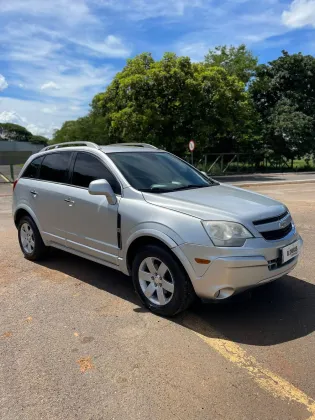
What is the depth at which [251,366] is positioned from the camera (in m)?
3.08

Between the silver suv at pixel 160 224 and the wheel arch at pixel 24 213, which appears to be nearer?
the silver suv at pixel 160 224

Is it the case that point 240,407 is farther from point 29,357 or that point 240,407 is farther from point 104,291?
point 104,291

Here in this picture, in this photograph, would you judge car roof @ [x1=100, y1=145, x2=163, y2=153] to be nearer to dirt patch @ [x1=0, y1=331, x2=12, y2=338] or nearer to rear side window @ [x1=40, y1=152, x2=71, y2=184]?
rear side window @ [x1=40, y1=152, x2=71, y2=184]

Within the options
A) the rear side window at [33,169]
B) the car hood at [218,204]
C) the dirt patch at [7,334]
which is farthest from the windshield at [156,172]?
the dirt patch at [7,334]

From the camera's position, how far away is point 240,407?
102 inches

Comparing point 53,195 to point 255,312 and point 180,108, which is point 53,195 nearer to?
point 255,312

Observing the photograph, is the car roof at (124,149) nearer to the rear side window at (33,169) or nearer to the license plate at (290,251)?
the rear side window at (33,169)

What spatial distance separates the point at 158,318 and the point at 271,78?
111ft

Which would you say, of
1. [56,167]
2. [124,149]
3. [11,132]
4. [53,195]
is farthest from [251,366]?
[11,132]

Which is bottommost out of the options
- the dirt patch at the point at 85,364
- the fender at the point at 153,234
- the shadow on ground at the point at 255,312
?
the dirt patch at the point at 85,364

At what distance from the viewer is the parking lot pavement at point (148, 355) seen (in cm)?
263

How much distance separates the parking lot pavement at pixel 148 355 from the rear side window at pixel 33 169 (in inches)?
64.9

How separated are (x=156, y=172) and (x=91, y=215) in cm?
89

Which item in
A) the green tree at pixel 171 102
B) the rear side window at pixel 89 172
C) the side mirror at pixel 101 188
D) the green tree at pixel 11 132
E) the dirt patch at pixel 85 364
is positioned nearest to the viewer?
the dirt patch at pixel 85 364
